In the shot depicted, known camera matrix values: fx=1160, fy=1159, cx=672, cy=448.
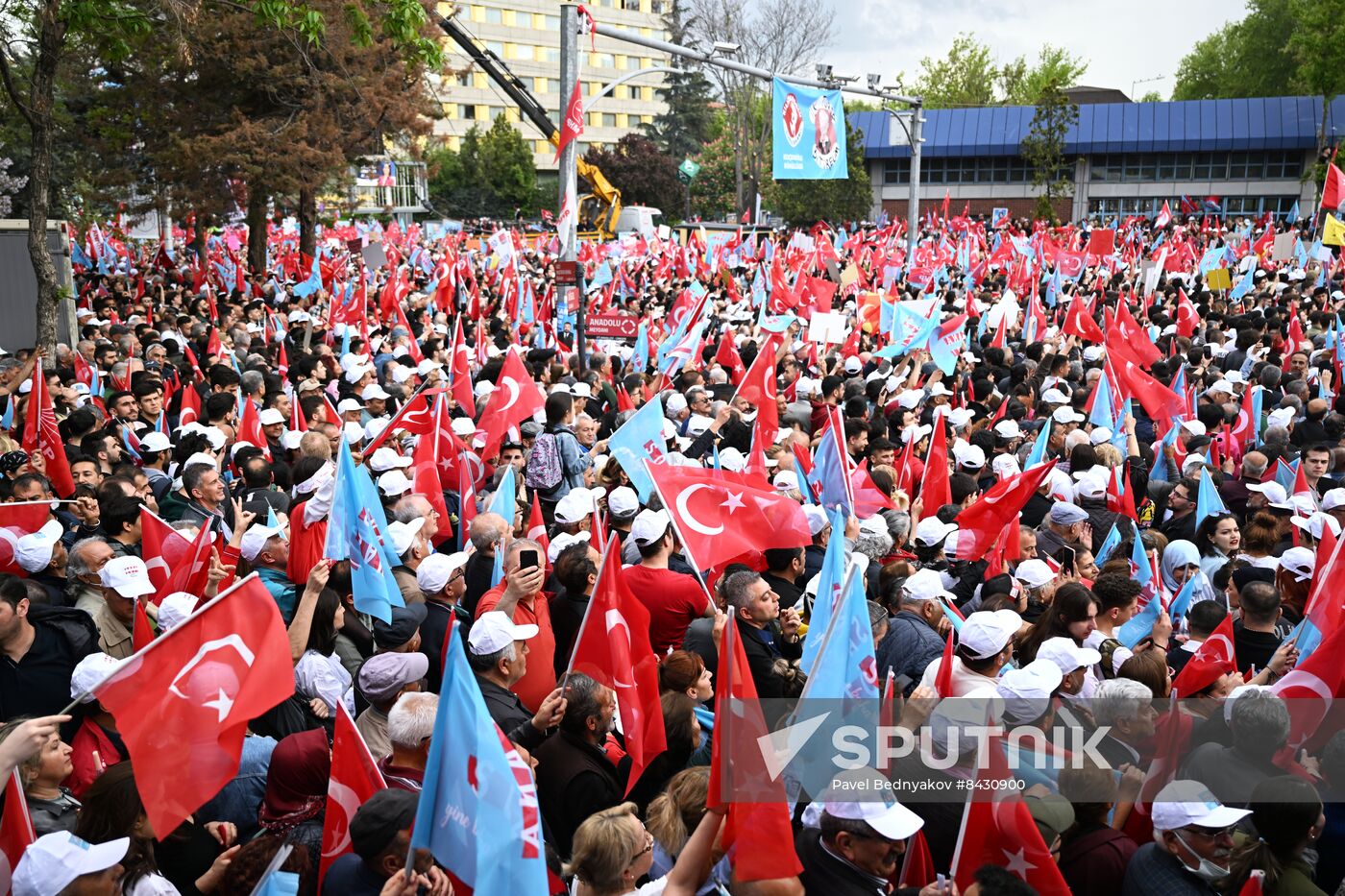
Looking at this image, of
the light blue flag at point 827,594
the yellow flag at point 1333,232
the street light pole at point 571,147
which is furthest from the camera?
the yellow flag at point 1333,232

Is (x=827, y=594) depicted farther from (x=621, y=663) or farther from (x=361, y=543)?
(x=361, y=543)

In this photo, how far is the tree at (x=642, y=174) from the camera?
6234 centimetres

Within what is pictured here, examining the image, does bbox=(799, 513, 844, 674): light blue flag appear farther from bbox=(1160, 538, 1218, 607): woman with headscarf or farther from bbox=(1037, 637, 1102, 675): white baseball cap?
bbox=(1160, 538, 1218, 607): woman with headscarf

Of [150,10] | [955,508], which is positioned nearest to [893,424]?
[955,508]

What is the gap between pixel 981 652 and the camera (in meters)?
5.11

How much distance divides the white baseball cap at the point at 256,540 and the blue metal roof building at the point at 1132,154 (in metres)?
59.1

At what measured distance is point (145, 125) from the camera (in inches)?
947

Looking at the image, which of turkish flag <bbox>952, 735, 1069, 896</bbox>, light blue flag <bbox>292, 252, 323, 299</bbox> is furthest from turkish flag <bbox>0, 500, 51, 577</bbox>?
light blue flag <bbox>292, 252, 323, 299</bbox>

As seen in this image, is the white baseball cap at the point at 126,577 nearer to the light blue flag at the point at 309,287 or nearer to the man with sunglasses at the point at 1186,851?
the man with sunglasses at the point at 1186,851

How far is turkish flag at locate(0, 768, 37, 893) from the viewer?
380cm

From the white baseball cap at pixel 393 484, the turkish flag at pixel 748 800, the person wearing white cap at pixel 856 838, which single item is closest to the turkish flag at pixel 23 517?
the white baseball cap at pixel 393 484

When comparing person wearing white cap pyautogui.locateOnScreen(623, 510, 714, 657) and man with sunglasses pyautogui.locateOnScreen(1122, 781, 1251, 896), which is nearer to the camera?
man with sunglasses pyautogui.locateOnScreen(1122, 781, 1251, 896)

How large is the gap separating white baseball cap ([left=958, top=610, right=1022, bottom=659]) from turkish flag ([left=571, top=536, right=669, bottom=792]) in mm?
1388

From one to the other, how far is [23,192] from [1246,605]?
97.2 ft
